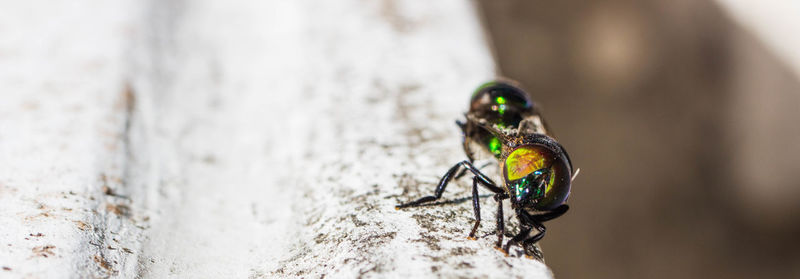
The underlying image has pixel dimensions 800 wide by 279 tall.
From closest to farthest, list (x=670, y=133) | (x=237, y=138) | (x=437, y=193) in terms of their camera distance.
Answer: (x=437, y=193)
(x=237, y=138)
(x=670, y=133)

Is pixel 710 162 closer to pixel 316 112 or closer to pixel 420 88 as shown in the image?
pixel 420 88

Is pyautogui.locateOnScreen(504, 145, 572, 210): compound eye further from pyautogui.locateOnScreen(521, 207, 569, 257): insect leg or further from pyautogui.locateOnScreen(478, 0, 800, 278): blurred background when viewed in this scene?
pyautogui.locateOnScreen(478, 0, 800, 278): blurred background

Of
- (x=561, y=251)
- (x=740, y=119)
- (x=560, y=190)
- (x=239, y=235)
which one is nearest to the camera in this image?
(x=560, y=190)

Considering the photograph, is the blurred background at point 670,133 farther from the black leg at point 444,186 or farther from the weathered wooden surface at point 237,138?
the black leg at point 444,186

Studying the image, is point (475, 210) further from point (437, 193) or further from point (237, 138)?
point (237, 138)

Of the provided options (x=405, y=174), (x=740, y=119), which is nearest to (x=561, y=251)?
(x=740, y=119)

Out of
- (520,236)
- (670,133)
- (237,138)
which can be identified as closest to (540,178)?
(520,236)
